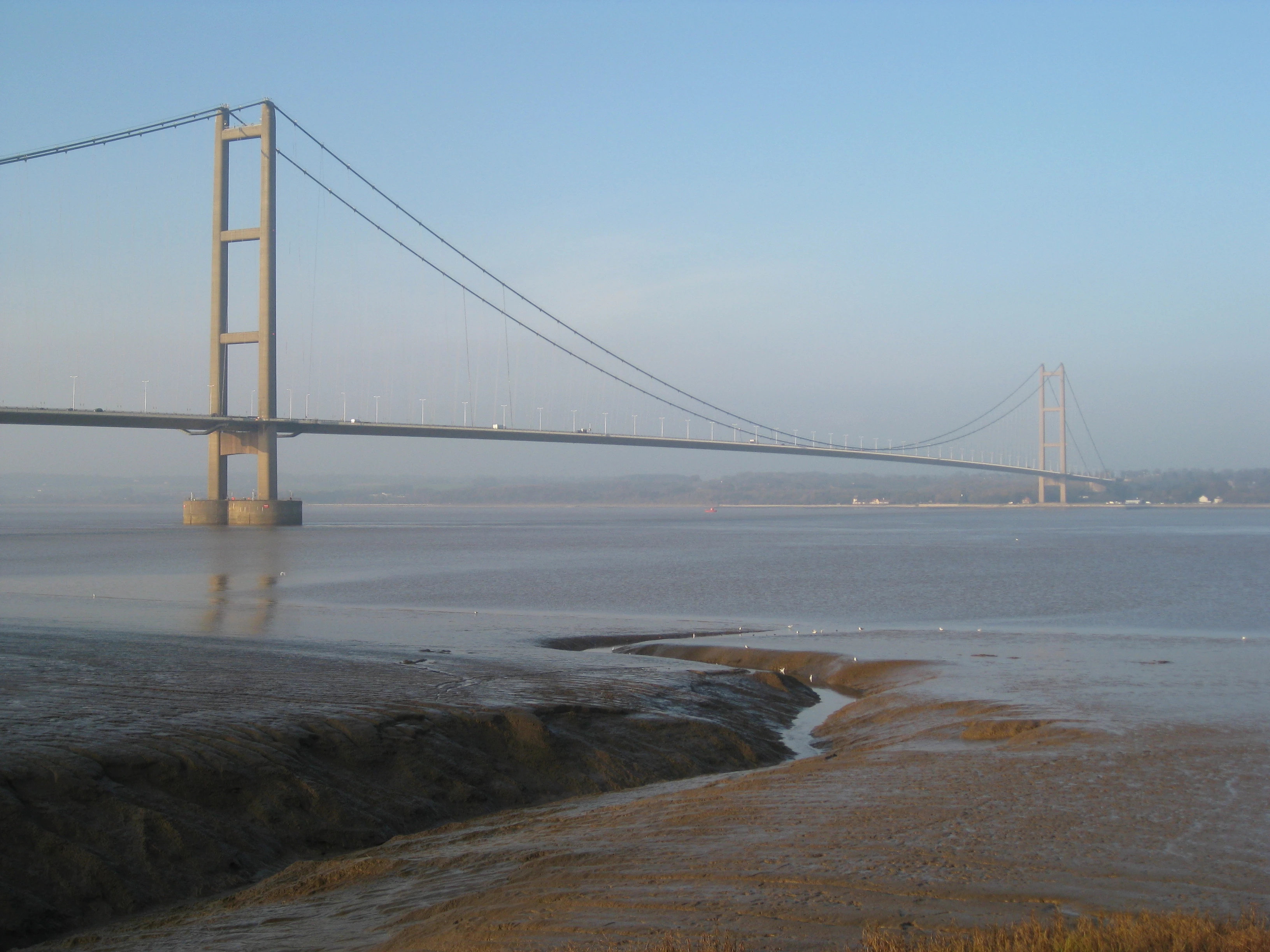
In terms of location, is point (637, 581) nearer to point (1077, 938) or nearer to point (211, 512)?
point (1077, 938)

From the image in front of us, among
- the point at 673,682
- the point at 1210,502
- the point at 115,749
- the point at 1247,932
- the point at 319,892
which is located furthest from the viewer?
the point at 1210,502

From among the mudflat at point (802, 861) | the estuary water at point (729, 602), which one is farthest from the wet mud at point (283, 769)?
the estuary water at point (729, 602)

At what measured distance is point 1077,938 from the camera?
337 cm

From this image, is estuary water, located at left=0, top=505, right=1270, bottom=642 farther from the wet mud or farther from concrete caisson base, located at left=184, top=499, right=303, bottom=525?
the wet mud

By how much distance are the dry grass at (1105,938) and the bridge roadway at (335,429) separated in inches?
2207

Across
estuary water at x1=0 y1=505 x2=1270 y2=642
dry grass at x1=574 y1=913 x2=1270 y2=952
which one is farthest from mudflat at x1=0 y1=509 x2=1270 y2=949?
estuary water at x1=0 y1=505 x2=1270 y2=642

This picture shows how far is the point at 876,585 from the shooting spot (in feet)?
84.4

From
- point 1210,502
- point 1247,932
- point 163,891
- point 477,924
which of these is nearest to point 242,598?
point 163,891

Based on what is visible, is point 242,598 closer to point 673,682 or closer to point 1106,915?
point 673,682

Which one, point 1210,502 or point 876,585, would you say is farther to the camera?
point 1210,502

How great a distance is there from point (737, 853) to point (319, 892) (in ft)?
6.37

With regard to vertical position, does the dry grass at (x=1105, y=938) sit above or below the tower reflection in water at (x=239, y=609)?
above

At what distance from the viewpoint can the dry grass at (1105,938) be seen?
3.31 metres

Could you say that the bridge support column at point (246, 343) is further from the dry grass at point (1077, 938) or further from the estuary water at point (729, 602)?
the dry grass at point (1077, 938)
